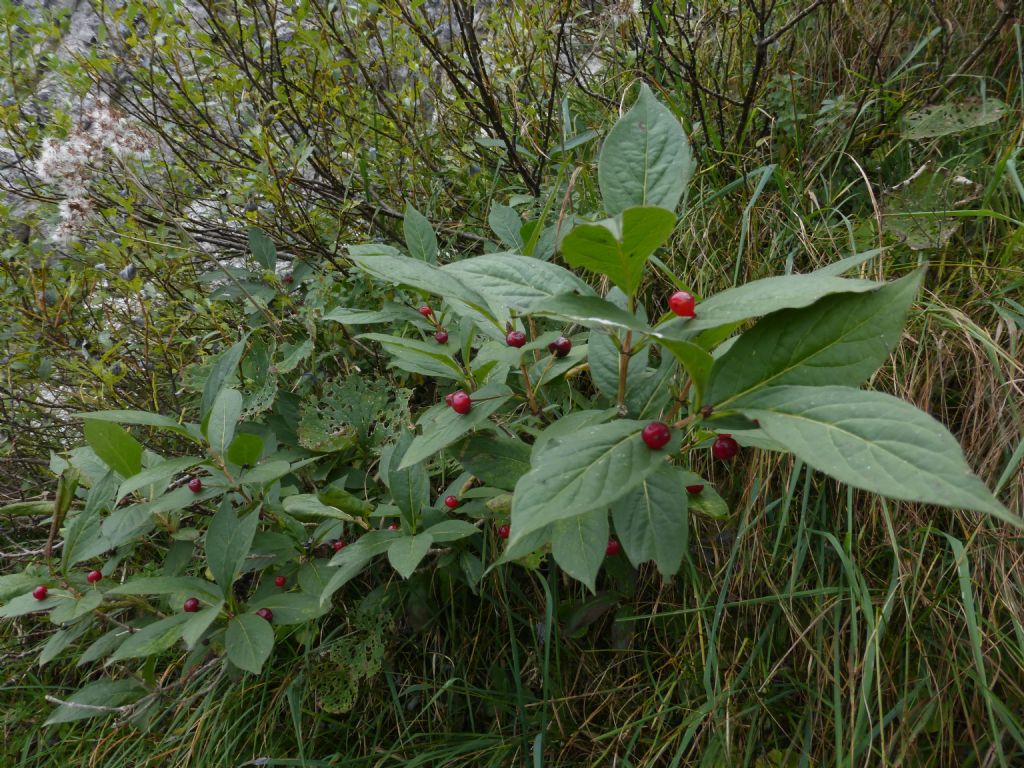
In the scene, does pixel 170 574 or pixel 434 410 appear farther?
pixel 170 574

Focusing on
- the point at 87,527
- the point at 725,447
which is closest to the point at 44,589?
the point at 87,527

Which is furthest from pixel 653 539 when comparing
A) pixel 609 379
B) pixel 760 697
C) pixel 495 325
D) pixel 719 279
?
pixel 719 279

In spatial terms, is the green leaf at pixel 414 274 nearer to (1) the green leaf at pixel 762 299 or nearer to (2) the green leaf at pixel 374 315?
(1) the green leaf at pixel 762 299

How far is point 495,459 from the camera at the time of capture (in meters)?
1.14

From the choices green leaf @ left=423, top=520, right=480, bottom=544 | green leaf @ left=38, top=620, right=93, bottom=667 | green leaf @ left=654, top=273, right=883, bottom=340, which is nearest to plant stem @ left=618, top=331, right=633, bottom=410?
green leaf @ left=654, top=273, right=883, bottom=340

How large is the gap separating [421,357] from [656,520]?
546 mm

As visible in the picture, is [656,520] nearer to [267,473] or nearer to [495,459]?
[495,459]

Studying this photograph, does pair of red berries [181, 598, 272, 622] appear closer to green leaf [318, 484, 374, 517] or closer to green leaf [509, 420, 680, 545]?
green leaf [318, 484, 374, 517]

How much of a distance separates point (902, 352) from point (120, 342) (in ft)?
7.82

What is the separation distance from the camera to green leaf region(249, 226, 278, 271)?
1.88 meters

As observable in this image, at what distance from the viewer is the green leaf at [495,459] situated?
113cm

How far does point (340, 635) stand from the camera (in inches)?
67.7

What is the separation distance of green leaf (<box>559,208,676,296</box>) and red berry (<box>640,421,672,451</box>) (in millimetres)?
180

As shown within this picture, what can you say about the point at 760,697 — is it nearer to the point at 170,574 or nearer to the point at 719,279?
the point at 719,279
